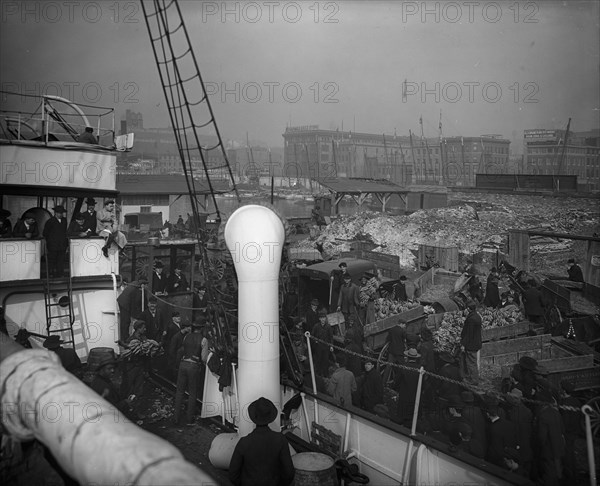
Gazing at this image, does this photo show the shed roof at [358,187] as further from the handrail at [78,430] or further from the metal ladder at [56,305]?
the handrail at [78,430]

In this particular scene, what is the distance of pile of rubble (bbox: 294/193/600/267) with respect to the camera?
25000mm

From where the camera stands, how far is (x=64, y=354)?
790 centimetres

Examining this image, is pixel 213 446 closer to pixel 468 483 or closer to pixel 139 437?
pixel 468 483

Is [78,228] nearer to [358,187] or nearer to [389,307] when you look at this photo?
[389,307]

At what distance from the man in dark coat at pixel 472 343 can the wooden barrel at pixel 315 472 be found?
4.71 meters

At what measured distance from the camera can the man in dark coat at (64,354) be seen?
7.64 metres

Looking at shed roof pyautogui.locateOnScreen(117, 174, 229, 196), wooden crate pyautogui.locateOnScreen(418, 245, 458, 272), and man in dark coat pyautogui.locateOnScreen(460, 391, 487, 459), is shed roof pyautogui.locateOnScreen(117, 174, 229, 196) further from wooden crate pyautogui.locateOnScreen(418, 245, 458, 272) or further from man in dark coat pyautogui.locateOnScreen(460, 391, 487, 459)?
man in dark coat pyautogui.locateOnScreen(460, 391, 487, 459)

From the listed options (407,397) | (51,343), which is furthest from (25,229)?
(407,397)

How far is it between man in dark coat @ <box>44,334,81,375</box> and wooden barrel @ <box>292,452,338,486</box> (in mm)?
4138

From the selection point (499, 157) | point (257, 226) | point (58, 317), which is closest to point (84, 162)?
point (58, 317)

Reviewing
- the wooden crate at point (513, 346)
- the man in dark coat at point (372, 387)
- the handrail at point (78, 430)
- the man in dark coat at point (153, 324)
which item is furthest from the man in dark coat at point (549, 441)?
the man in dark coat at point (153, 324)

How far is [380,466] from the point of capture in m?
6.00

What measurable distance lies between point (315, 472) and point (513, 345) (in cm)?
613

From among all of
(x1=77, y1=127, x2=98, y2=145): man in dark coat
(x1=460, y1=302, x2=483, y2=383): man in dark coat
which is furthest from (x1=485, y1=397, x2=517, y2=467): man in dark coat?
(x1=77, y1=127, x2=98, y2=145): man in dark coat
